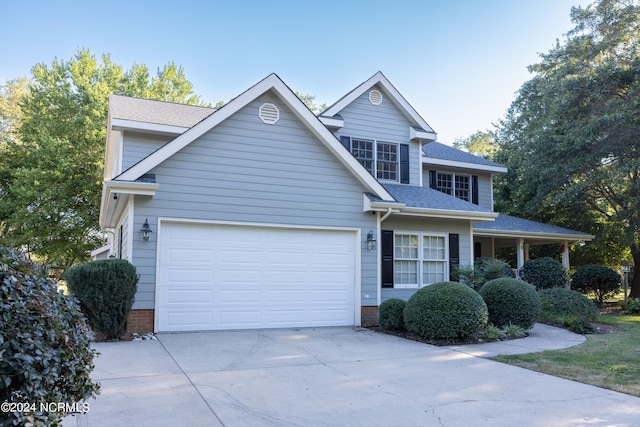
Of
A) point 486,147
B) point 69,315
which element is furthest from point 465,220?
point 486,147

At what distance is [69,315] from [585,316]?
12145 millimetres

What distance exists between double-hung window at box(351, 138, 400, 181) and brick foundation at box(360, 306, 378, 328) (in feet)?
15.7

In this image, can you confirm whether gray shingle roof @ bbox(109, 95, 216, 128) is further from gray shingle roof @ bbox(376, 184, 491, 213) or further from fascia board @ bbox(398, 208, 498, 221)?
fascia board @ bbox(398, 208, 498, 221)

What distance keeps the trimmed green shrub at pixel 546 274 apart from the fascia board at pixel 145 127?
12514mm

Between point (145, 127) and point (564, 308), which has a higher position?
point (145, 127)

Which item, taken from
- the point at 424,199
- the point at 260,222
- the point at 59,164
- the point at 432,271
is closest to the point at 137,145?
the point at 260,222

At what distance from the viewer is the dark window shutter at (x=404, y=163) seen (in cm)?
1496

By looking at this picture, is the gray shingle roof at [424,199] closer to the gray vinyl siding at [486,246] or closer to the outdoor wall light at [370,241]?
the outdoor wall light at [370,241]

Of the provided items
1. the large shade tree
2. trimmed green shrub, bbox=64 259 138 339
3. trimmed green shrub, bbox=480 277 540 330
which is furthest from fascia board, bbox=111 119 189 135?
the large shade tree

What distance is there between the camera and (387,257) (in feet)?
41.7

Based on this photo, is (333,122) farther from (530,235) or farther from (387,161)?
(530,235)

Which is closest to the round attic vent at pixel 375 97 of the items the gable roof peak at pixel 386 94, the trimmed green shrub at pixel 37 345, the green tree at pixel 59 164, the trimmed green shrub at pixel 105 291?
the gable roof peak at pixel 386 94

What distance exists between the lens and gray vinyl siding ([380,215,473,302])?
42.0 feet

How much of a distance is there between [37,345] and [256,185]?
7828 mm
